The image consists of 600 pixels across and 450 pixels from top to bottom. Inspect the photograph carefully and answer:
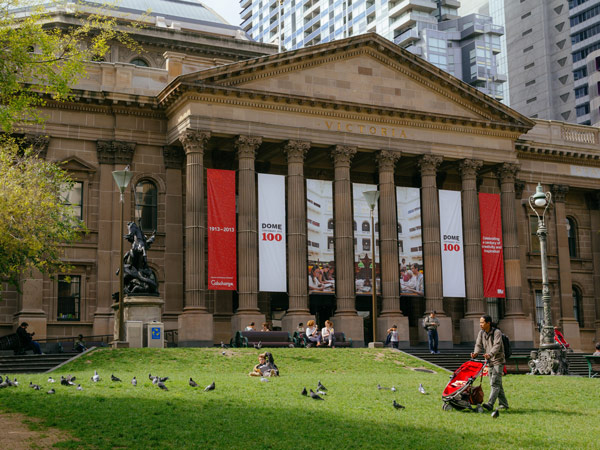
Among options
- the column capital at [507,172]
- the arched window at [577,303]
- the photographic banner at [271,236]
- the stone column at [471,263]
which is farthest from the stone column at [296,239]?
the arched window at [577,303]

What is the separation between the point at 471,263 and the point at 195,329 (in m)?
16.3

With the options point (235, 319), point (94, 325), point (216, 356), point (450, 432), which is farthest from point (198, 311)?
point (450, 432)

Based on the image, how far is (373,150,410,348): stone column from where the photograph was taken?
41875 mm

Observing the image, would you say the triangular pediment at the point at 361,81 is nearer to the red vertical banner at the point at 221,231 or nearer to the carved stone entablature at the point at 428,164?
Result: the carved stone entablature at the point at 428,164

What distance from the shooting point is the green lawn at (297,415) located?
42.8 ft

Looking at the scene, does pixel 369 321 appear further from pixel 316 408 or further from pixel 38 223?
pixel 316 408

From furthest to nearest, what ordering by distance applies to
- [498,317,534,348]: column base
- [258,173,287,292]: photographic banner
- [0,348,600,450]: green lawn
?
[498,317,534,348]: column base
[258,173,287,292]: photographic banner
[0,348,600,450]: green lawn

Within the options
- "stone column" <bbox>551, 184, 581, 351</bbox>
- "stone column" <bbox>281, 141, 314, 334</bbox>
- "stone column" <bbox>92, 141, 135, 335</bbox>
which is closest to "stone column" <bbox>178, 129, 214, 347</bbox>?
"stone column" <bbox>92, 141, 135, 335</bbox>

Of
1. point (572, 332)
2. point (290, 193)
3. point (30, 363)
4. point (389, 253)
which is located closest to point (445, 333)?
point (389, 253)

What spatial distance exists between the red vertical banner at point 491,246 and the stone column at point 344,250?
827 centimetres

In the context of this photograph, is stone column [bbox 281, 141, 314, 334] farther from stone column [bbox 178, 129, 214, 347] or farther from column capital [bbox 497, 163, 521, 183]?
column capital [bbox 497, 163, 521, 183]

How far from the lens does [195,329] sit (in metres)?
37.6

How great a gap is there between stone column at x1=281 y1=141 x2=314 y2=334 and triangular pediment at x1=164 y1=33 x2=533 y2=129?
9.95 ft

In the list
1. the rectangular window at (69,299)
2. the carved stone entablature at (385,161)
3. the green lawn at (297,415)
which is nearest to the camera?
the green lawn at (297,415)
